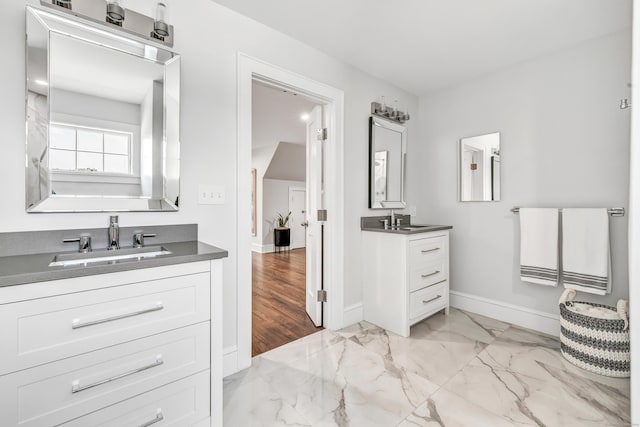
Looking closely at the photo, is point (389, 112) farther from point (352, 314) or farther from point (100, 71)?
point (100, 71)

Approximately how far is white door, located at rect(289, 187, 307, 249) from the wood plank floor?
1902mm

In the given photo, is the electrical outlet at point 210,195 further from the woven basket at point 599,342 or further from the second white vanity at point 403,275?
the woven basket at point 599,342

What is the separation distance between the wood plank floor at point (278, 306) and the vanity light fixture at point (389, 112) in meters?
2.10

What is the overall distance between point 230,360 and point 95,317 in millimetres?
1028

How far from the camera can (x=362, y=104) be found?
2.67 metres

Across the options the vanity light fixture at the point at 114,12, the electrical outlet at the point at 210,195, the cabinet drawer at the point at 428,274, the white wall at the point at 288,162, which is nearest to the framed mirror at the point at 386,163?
the cabinet drawer at the point at 428,274

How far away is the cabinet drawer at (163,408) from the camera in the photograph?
103 centimetres

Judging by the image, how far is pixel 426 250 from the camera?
2490mm

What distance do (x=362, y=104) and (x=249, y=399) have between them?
247 cm

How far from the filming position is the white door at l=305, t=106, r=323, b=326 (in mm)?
2518

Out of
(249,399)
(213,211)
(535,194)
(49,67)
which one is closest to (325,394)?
(249,399)

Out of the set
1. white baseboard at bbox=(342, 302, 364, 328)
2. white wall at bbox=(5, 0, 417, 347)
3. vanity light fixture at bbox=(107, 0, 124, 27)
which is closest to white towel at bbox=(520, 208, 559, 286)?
white baseboard at bbox=(342, 302, 364, 328)

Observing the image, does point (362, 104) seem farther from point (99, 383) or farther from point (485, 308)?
point (99, 383)

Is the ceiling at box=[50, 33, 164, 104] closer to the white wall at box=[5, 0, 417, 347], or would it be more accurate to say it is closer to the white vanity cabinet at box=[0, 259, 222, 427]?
the white wall at box=[5, 0, 417, 347]
